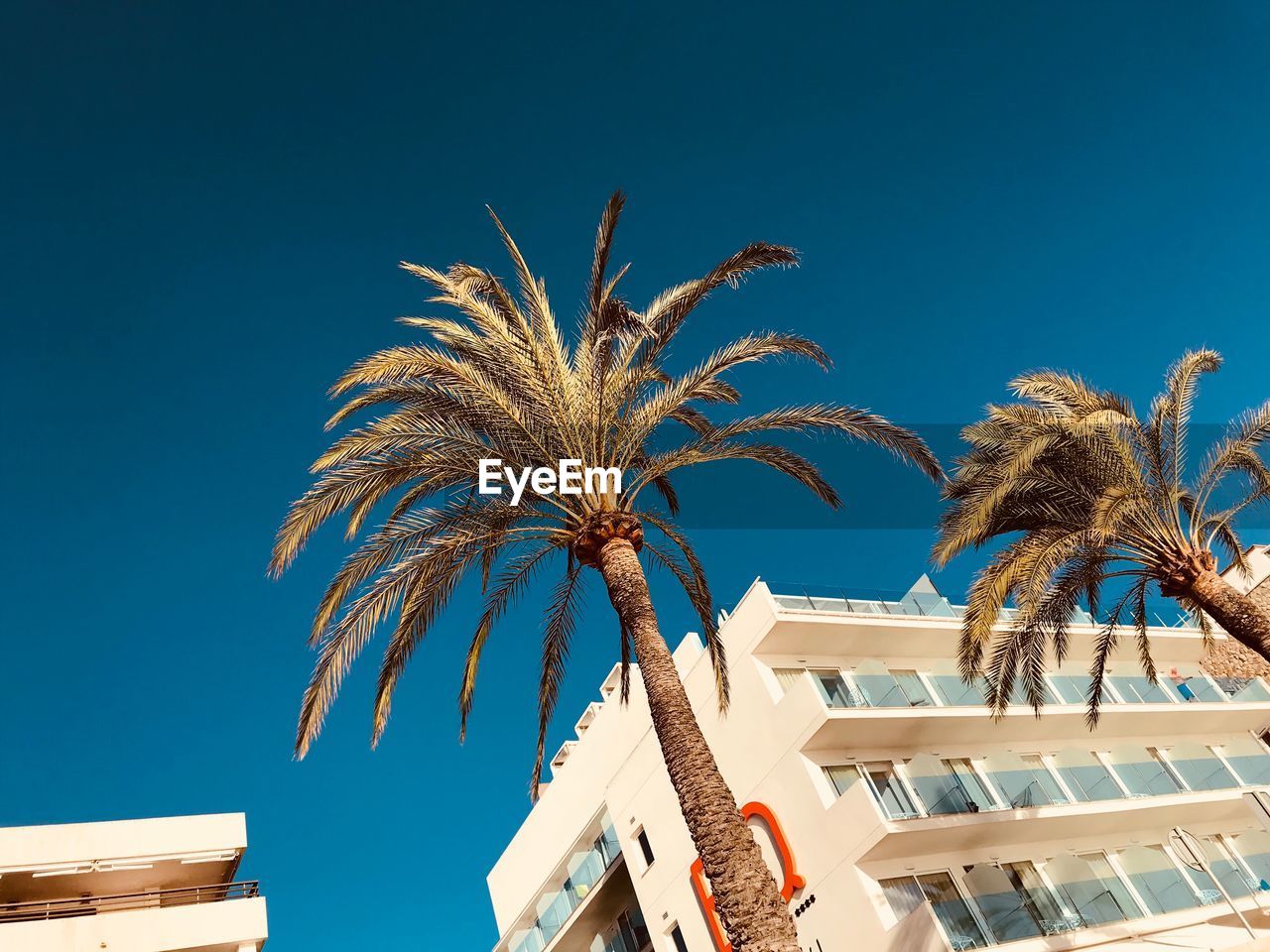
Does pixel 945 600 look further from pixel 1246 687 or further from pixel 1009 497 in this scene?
pixel 1246 687

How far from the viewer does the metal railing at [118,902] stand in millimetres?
19359

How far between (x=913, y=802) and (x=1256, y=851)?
41.9 ft

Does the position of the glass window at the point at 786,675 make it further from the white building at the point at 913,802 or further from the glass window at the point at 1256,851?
the glass window at the point at 1256,851

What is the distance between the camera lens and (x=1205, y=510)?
18422 millimetres

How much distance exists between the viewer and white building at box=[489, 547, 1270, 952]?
62.0 feet

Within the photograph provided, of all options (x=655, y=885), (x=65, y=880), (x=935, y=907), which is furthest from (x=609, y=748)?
(x=65, y=880)

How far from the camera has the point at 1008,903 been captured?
60.6 feet

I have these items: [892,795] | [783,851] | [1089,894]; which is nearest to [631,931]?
[783,851]

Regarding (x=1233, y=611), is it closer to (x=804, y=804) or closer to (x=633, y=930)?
(x=804, y=804)

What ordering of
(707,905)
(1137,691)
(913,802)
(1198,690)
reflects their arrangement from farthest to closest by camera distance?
(1198,690), (1137,691), (707,905), (913,802)

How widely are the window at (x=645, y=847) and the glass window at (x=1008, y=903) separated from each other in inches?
332

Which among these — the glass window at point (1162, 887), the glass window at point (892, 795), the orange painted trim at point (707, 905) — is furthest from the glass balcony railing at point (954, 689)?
the orange painted trim at point (707, 905)

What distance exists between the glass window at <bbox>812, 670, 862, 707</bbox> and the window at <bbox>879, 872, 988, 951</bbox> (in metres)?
3.85

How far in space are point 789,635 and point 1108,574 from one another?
7.83m
